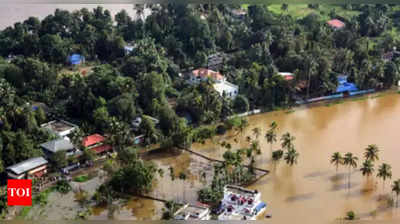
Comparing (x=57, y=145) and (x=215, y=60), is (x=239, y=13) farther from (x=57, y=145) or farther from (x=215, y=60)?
(x=57, y=145)

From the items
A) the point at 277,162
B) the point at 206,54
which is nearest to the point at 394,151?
the point at 277,162

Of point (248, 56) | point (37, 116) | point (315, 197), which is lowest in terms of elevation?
point (315, 197)

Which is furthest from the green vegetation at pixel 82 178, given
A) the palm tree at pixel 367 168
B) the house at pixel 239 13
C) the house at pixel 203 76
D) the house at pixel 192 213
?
the house at pixel 239 13

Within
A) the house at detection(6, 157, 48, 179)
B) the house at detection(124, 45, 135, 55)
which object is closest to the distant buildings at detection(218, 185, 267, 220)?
the house at detection(6, 157, 48, 179)

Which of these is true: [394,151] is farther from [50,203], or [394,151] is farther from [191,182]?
[50,203]

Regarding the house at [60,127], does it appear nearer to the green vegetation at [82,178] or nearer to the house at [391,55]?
the green vegetation at [82,178]

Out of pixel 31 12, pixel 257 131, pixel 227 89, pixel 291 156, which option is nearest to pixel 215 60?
pixel 227 89

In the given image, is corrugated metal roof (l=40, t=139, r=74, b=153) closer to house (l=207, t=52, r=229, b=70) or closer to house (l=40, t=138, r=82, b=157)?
house (l=40, t=138, r=82, b=157)
